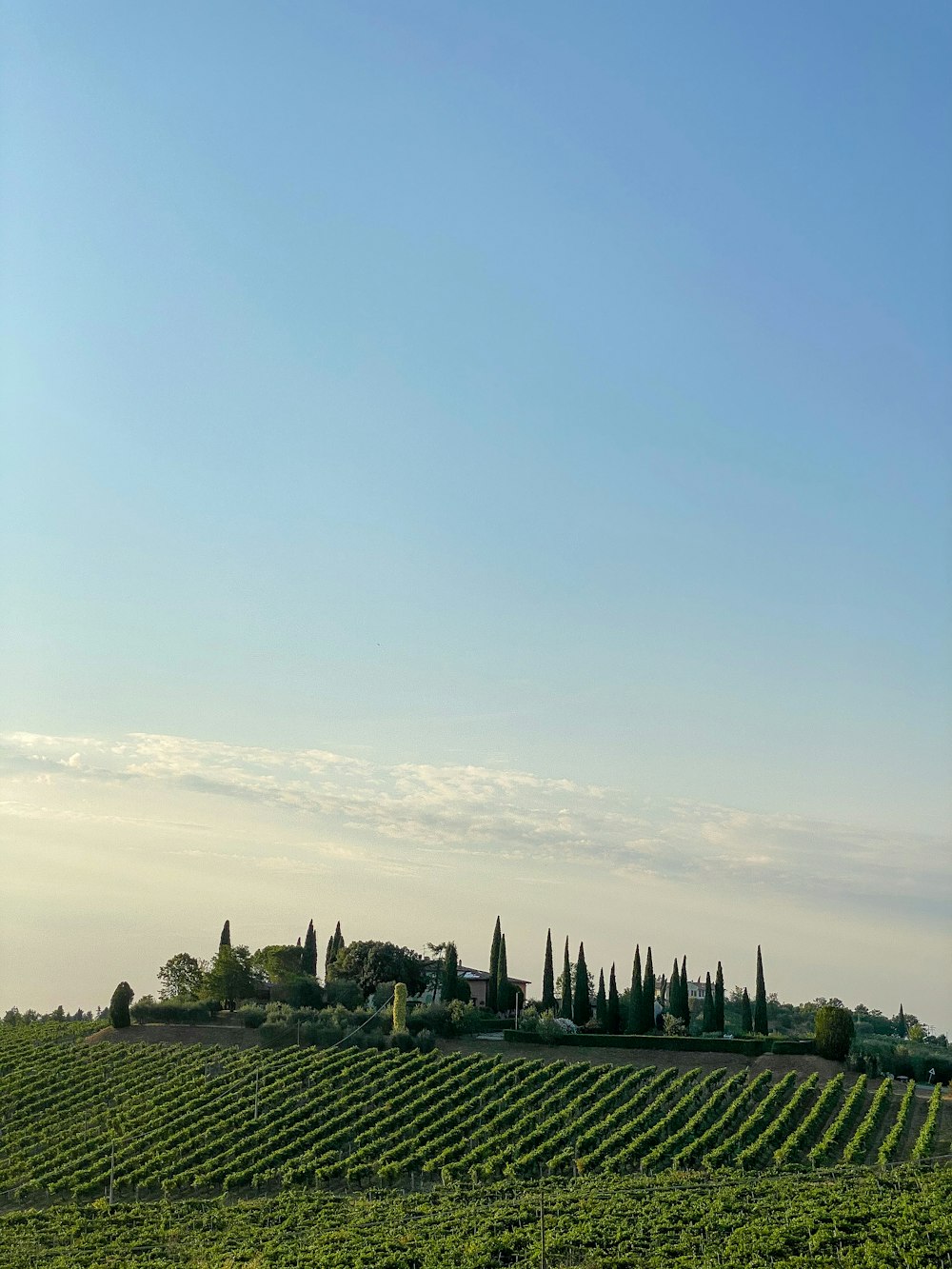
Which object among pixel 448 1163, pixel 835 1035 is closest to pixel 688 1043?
pixel 835 1035

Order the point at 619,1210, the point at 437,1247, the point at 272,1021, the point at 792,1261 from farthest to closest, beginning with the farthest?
1. the point at 272,1021
2. the point at 619,1210
3. the point at 437,1247
4. the point at 792,1261

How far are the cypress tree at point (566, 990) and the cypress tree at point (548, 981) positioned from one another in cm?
68

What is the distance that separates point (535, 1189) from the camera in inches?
1442

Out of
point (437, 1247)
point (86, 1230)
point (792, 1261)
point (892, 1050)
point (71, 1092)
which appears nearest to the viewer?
point (792, 1261)

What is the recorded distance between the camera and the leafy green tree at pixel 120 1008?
207 feet

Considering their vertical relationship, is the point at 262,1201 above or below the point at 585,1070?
below

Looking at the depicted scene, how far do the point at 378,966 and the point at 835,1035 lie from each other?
3031cm

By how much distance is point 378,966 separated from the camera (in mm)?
72750

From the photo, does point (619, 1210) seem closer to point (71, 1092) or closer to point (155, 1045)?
point (71, 1092)

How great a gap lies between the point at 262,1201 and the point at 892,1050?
33165 millimetres

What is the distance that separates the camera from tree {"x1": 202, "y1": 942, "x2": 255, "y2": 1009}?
70.8 metres

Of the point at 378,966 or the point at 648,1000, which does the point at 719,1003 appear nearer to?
the point at 648,1000

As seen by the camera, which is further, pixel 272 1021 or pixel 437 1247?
pixel 272 1021

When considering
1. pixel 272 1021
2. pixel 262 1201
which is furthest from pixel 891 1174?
pixel 272 1021
